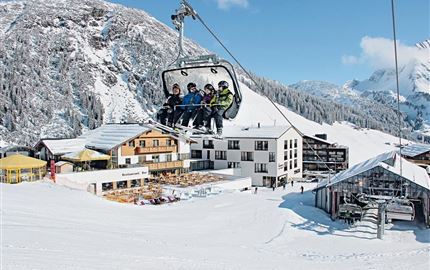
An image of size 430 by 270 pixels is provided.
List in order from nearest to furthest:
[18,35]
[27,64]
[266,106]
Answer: [27,64] → [18,35] → [266,106]

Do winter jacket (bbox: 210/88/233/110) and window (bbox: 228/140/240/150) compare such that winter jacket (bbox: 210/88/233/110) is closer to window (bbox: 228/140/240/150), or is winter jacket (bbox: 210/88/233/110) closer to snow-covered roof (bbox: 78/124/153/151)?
snow-covered roof (bbox: 78/124/153/151)

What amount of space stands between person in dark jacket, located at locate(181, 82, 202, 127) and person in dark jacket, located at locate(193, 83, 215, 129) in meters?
0.11

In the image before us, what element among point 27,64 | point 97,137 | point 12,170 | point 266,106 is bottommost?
point 12,170

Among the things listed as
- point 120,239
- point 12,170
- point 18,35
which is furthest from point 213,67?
point 18,35

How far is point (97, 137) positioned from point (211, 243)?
90.2 feet

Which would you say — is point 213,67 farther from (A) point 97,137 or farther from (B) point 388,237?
(A) point 97,137

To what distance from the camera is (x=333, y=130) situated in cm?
14388

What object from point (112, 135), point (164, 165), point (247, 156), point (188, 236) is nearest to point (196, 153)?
point (247, 156)

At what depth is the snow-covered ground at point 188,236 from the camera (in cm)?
998

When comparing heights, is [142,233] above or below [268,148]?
below

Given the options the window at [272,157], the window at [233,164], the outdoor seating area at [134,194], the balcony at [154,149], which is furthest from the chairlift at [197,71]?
the window at [233,164]

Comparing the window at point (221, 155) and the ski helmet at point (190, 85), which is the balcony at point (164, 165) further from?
the ski helmet at point (190, 85)

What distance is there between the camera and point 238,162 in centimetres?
4775

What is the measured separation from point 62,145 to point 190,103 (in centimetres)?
2991
